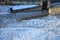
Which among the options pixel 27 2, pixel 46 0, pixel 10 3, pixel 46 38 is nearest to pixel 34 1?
pixel 27 2

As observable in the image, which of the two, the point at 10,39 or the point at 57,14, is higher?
the point at 10,39

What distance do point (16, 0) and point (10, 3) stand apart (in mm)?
896

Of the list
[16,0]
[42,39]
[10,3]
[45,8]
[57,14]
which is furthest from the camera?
[16,0]

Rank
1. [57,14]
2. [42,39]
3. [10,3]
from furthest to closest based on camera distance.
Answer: [10,3] < [57,14] < [42,39]

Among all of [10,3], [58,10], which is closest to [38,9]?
[58,10]

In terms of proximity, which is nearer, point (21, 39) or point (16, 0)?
point (21, 39)

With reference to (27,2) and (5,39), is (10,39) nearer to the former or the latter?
(5,39)

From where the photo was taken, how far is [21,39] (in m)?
3.54

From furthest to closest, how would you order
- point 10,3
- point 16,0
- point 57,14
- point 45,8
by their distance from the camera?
1. point 16,0
2. point 10,3
3. point 45,8
4. point 57,14

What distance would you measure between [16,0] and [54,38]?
28.3 ft

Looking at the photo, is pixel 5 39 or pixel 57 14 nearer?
pixel 5 39

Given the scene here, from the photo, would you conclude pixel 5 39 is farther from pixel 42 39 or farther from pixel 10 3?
pixel 10 3

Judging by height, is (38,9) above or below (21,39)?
below

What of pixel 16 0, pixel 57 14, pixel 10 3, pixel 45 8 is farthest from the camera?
pixel 16 0
